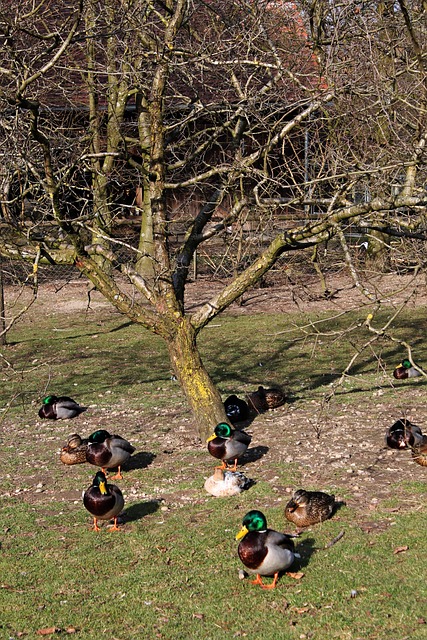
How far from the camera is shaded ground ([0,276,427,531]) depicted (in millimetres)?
9461

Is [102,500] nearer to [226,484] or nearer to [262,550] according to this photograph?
[226,484]

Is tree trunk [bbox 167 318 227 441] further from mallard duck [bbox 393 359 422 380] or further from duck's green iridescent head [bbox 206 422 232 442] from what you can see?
mallard duck [bbox 393 359 422 380]

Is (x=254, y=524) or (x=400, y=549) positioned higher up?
(x=254, y=524)

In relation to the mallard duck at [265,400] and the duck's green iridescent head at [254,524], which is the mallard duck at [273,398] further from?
the duck's green iridescent head at [254,524]

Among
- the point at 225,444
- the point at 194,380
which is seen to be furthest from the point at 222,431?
the point at 194,380

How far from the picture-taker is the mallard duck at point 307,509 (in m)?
8.34

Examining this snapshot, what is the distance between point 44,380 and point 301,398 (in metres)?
5.02

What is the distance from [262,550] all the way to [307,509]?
1310 millimetres

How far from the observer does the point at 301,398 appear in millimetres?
13578

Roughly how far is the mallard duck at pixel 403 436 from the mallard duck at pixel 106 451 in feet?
10.4

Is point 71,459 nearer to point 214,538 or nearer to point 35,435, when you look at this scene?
point 35,435

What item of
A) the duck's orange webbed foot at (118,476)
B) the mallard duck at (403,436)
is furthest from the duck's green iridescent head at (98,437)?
the mallard duck at (403,436)

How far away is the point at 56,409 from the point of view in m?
13.1

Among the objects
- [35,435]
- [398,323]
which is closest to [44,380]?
[35,435]
